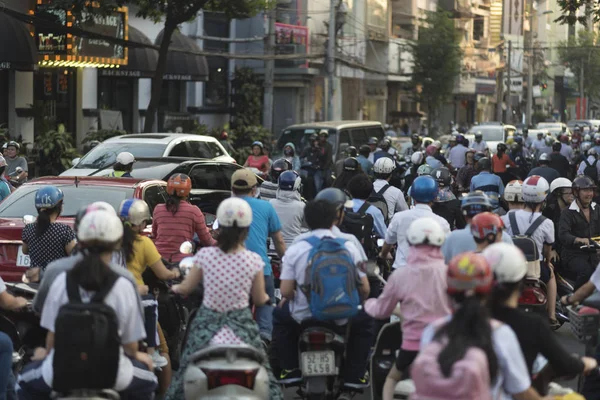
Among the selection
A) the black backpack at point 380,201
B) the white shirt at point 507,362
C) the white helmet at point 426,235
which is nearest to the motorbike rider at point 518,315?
the white shirt at point 507,362

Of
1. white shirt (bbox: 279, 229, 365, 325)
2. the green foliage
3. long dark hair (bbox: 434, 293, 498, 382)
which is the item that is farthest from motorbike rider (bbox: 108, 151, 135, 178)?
the green foliage

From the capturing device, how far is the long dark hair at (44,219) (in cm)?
873

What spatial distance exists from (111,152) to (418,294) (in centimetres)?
1134

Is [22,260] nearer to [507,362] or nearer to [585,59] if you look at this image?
[507,362]

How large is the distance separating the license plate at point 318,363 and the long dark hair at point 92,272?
2256 millimetres

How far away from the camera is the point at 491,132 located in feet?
133

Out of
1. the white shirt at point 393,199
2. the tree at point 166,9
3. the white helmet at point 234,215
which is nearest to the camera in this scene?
the white helmet at point 234,215

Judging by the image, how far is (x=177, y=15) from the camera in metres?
27.5

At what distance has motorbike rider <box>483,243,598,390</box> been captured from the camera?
17.7ft

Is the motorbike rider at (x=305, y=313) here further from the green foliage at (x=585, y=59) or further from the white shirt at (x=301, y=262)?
the green foliage at (x=585, y=59)

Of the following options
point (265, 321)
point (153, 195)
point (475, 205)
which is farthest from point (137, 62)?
point (475, 205)

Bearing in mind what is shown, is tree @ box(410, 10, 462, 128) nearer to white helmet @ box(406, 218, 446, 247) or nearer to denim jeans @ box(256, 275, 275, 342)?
denim jeans @ box(256, 275, 275, 342)

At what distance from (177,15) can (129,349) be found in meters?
22.1

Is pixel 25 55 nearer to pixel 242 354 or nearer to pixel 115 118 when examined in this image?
pixel 115 118
